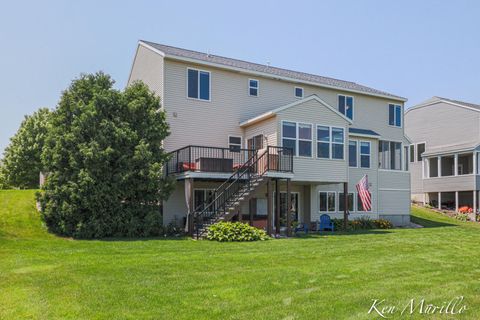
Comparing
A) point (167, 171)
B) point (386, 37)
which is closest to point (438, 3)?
point (386, 37)

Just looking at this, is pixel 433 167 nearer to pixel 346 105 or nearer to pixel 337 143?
pixel 346 105

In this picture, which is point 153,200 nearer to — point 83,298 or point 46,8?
point 46,8

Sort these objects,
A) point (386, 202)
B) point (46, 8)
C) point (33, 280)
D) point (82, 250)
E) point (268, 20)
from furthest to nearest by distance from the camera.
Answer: point (386, 202) < point (268, 20) < point (46, 8) < point (82, 250) < point (33, 280)

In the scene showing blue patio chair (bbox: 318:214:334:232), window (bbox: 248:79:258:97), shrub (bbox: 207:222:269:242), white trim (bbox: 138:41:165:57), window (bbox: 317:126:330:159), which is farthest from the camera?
window (bbox: 248:79:258:97)

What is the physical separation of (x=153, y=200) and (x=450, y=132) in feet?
83.7

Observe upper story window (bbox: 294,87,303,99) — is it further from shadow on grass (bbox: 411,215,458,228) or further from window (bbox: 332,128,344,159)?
shadow on grass (bbox: 411,215,458,228)

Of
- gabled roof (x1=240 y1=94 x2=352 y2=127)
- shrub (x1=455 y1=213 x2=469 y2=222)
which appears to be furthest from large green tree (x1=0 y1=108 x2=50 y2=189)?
shrub (x1=455 y1=213 x2=469 y2=222)

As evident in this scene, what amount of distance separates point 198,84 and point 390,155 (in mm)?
12764

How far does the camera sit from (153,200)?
17.0 meters

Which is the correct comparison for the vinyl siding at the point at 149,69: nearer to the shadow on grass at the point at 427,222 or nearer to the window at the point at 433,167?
the shadow on grass at the point at 427,222

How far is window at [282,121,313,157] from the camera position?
1948cm
